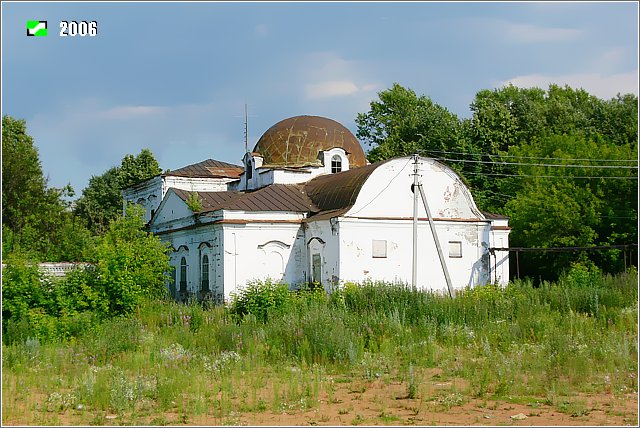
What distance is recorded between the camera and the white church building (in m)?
27.1

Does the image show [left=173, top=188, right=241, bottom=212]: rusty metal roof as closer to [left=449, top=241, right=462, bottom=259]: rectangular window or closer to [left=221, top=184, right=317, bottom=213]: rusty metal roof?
[left=221, top=184, right=317, bottom=213]: rusty metal roof

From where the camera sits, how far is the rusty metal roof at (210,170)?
41.1 metres

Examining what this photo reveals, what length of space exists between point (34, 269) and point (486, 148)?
34279 millimetres

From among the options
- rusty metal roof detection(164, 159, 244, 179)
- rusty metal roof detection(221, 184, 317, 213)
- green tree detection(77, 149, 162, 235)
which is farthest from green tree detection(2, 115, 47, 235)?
green tree detection(77, 149, 162, 235)

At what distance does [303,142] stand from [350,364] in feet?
66.0

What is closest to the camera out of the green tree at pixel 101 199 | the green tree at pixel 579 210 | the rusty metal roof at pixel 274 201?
the rusty metal roof at pixel 274 201

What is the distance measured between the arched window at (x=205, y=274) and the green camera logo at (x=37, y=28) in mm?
14618

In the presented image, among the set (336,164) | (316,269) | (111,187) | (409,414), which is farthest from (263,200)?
(111,187)

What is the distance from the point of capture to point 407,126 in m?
54.1

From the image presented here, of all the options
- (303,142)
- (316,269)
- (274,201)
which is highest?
(303,142)

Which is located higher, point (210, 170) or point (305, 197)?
point (210, 170)

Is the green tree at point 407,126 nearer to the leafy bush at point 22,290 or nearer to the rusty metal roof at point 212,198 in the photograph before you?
the rusty metal roof at point 212,198

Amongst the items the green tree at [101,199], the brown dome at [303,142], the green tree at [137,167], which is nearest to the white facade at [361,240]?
the brown dome at [303,142]

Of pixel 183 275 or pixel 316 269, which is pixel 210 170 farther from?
pixel 316 269
